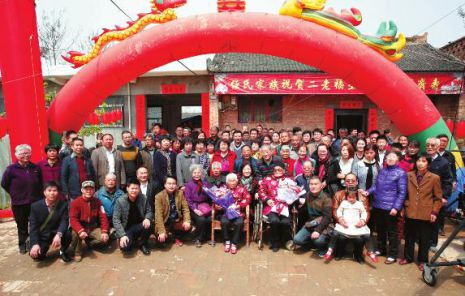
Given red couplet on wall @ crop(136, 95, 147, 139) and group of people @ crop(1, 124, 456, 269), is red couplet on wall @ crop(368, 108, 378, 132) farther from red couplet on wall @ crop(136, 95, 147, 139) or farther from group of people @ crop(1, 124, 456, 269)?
red couplet on wall @ crop(136, 95, 147, 139)

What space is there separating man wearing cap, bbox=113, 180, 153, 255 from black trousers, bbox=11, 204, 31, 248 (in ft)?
4.31

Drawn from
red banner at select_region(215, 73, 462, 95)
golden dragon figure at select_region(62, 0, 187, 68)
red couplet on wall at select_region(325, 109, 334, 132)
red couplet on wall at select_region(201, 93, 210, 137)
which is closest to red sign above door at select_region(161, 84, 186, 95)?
red couplet on wall at select_region(201, 93, 210, 137)

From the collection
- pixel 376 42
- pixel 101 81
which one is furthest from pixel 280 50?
pixel 101 81

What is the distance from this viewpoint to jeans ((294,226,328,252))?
3795 mm

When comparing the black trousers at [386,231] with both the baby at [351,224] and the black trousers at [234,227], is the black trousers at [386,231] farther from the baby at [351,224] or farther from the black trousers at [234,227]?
the black trousers at [234,227]

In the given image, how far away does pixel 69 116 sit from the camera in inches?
199

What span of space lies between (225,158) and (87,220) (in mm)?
2222

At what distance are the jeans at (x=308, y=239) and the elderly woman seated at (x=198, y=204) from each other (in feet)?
4.16

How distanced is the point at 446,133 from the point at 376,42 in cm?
189

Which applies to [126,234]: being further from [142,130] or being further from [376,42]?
[142,130]

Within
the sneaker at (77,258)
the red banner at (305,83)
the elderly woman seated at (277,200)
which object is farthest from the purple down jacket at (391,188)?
the red banner at (305,83)

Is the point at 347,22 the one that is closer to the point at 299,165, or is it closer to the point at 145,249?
the point at 299,165

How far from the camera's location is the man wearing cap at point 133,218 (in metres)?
3.85

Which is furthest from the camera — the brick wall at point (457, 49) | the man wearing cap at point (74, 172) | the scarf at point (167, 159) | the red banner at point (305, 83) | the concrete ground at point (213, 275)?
the brick wall at point (457, 49)
